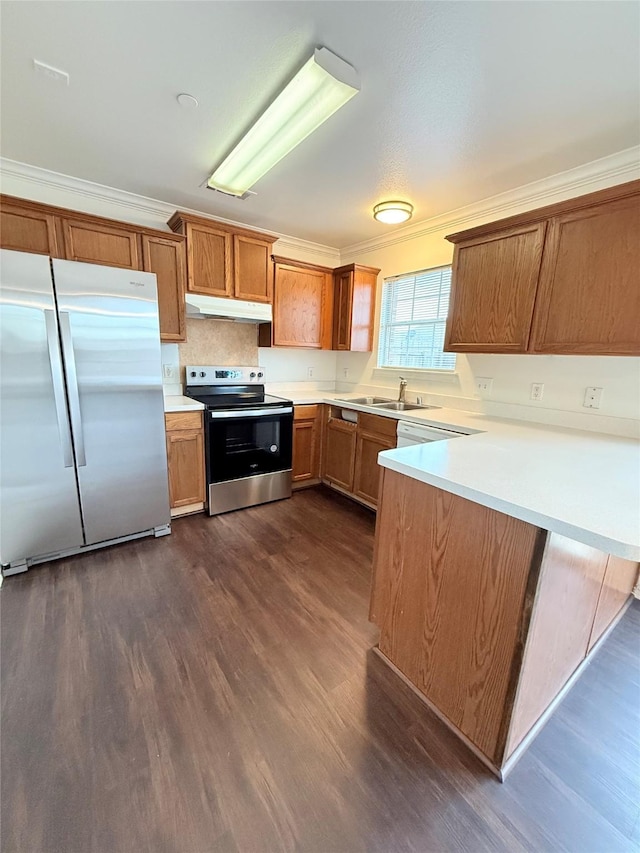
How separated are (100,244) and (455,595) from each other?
306 centimetres

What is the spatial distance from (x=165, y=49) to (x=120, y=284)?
1.18 m

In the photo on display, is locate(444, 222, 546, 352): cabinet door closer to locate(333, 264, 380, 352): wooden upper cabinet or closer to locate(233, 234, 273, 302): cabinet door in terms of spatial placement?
locate(333, 264, 380, 352): wooden upper cabinet

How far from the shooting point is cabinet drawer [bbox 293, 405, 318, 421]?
3.30 meters

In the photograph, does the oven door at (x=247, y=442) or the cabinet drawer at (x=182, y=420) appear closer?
the cabinet drawer at (x=182, y=420)

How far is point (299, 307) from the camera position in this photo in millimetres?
3545

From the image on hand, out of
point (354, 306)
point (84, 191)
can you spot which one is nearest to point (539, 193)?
point (354, 306)

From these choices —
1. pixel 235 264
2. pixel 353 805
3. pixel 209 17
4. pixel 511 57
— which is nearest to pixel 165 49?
pixel 209 17

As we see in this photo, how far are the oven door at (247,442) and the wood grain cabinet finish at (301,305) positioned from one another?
895 millimetres

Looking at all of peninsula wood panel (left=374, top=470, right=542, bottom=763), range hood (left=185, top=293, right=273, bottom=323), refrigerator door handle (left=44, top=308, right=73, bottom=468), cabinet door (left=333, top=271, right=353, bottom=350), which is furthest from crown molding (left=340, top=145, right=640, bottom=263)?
refrigerator door handle (left=44, top=308, right=73, bottom=468)

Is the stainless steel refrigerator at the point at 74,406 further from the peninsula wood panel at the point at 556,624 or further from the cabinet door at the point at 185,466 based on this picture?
the peninsula wood panel at the point at 556,624

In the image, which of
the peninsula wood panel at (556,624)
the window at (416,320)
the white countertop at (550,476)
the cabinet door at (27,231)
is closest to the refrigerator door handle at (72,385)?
the cabinet door at (27,231)

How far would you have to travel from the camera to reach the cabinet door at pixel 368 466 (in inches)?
115

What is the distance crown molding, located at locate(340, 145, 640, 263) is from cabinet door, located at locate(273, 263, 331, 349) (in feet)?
3.08

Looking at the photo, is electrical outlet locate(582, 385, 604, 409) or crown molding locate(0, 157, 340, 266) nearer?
electrical outlet locate(582, 385, 604, 409)
